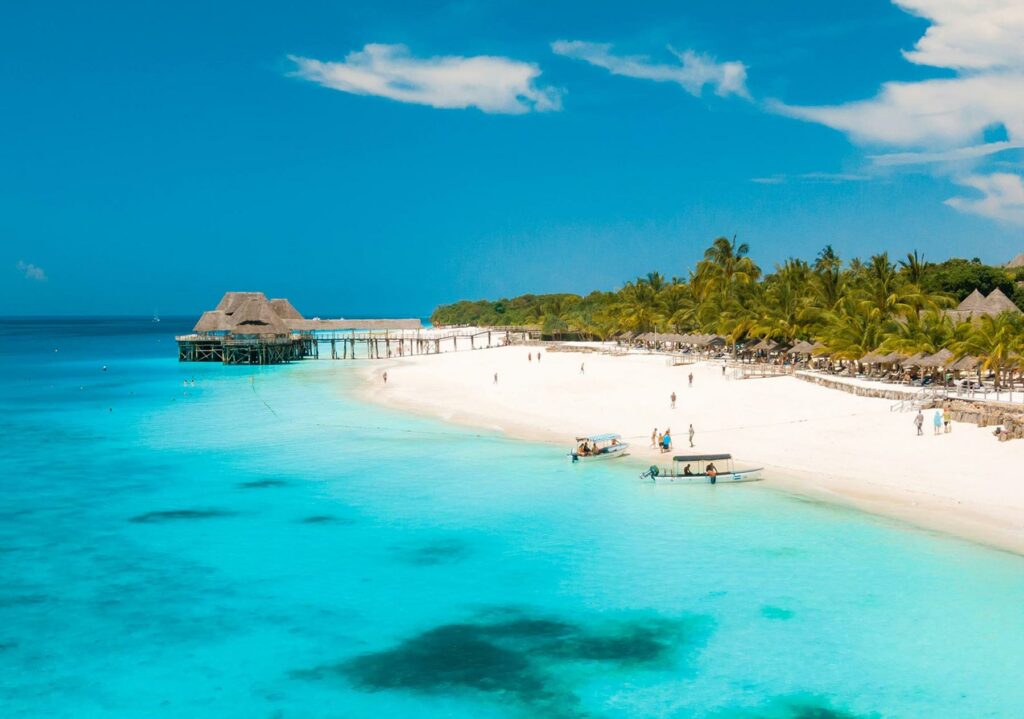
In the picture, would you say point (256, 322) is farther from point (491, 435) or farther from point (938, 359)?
point (938, 359)

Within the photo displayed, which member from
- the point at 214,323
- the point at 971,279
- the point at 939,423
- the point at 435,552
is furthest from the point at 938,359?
the point at 214,323

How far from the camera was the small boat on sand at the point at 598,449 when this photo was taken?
25.7 m

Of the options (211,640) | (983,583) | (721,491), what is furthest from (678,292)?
(211,640)

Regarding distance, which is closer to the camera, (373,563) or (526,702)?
(526,702)

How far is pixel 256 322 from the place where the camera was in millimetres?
72812

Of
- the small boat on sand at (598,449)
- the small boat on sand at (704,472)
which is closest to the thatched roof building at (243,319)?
the small boat on sand at (598,449)

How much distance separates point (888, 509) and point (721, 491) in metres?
4.10

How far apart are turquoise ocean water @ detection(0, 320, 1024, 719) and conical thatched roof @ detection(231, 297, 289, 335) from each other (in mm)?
47704

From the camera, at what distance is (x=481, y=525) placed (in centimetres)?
1911

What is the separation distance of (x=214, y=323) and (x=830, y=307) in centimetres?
5437

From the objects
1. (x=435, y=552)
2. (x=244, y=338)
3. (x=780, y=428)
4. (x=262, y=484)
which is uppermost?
(x=244, y=338)

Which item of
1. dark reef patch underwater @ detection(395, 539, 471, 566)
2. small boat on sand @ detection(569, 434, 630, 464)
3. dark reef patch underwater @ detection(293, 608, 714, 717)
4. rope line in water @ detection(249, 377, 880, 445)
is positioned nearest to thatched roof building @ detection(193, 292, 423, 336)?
rope line in water @ detection(249, 377, 880, 445)

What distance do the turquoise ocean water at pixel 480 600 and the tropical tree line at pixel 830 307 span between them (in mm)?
16126

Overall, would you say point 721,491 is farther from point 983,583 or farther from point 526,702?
point 526,702
